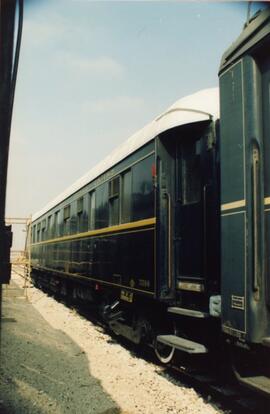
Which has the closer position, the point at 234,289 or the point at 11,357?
the point at 234,289

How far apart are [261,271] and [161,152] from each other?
2.65 meters

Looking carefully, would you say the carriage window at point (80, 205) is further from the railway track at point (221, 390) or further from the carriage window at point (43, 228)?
the carriage window at point (43, 228)

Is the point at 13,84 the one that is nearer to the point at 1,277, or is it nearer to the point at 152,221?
the point at 1,277

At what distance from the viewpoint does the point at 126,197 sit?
7.55 meters

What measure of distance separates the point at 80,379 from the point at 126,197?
2841mm

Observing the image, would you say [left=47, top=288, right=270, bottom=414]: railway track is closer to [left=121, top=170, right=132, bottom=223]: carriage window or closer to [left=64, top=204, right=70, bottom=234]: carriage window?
[left=121, top=170, right=132, bottom=223]: carriage window

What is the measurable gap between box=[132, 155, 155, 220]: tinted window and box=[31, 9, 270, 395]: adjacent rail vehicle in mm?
27

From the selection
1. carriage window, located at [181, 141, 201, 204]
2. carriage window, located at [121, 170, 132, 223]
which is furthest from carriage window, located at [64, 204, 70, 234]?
carriage window, located at [181, 141, 201, 204]

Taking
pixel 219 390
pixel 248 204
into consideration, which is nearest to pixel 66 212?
pixel 219 390

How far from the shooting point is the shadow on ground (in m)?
4.83

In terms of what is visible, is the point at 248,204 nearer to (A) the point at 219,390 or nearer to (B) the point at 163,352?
(A) the point at 219,390

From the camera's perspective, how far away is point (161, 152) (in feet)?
20.4

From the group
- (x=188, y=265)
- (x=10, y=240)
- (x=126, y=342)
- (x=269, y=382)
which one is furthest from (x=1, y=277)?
(x=126, y=342)

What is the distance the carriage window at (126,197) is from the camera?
7383 millimetres
